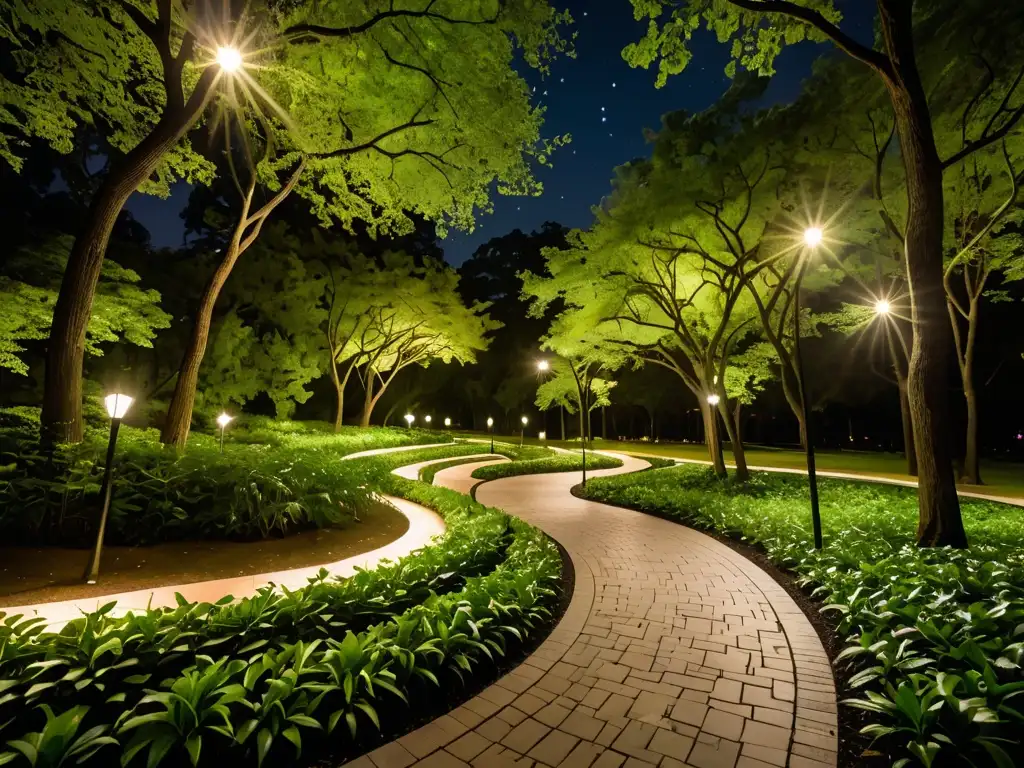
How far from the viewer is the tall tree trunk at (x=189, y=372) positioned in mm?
8211

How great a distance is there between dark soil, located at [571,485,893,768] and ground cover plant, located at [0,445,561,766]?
2244 mm

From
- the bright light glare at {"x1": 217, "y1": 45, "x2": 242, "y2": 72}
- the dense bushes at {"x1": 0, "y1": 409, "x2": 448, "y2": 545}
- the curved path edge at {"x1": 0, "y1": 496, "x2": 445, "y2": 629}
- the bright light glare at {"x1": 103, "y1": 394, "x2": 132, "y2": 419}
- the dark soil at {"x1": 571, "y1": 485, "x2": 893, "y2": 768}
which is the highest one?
the bright light glare at {"x1": 217, "y1": 45, "x2": 242, "y2": 72}

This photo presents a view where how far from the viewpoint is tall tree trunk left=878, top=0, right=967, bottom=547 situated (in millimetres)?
5434

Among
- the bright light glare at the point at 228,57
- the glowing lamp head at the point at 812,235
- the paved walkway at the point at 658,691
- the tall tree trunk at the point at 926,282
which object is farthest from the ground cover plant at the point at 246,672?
the bright light glare at the point at 228,57

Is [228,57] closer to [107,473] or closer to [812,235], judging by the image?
[107,473]

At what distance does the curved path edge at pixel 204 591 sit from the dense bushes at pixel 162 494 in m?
1.38

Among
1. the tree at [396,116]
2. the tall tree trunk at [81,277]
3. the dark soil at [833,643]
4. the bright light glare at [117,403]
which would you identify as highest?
the tree at [396,116]

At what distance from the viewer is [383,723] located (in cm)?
283

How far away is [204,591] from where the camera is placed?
16.3 ft

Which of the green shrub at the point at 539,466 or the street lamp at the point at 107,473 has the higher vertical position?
the street lamp at the point at 107,473

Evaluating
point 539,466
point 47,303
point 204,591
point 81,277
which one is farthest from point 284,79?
point 539,466

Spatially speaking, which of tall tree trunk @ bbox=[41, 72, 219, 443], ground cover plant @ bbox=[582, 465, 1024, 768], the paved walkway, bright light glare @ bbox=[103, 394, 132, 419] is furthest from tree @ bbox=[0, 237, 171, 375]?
ground cover plant @ bbox=[582, 465, 1024, 768]

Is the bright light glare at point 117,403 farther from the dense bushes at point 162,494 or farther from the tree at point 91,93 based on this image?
the tree at point 91,93

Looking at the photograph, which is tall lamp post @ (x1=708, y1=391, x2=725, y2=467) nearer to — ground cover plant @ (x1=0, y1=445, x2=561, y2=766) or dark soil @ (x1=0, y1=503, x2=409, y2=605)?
dark soil @ (x1=0, y1=503, x2=409, y2=605)
